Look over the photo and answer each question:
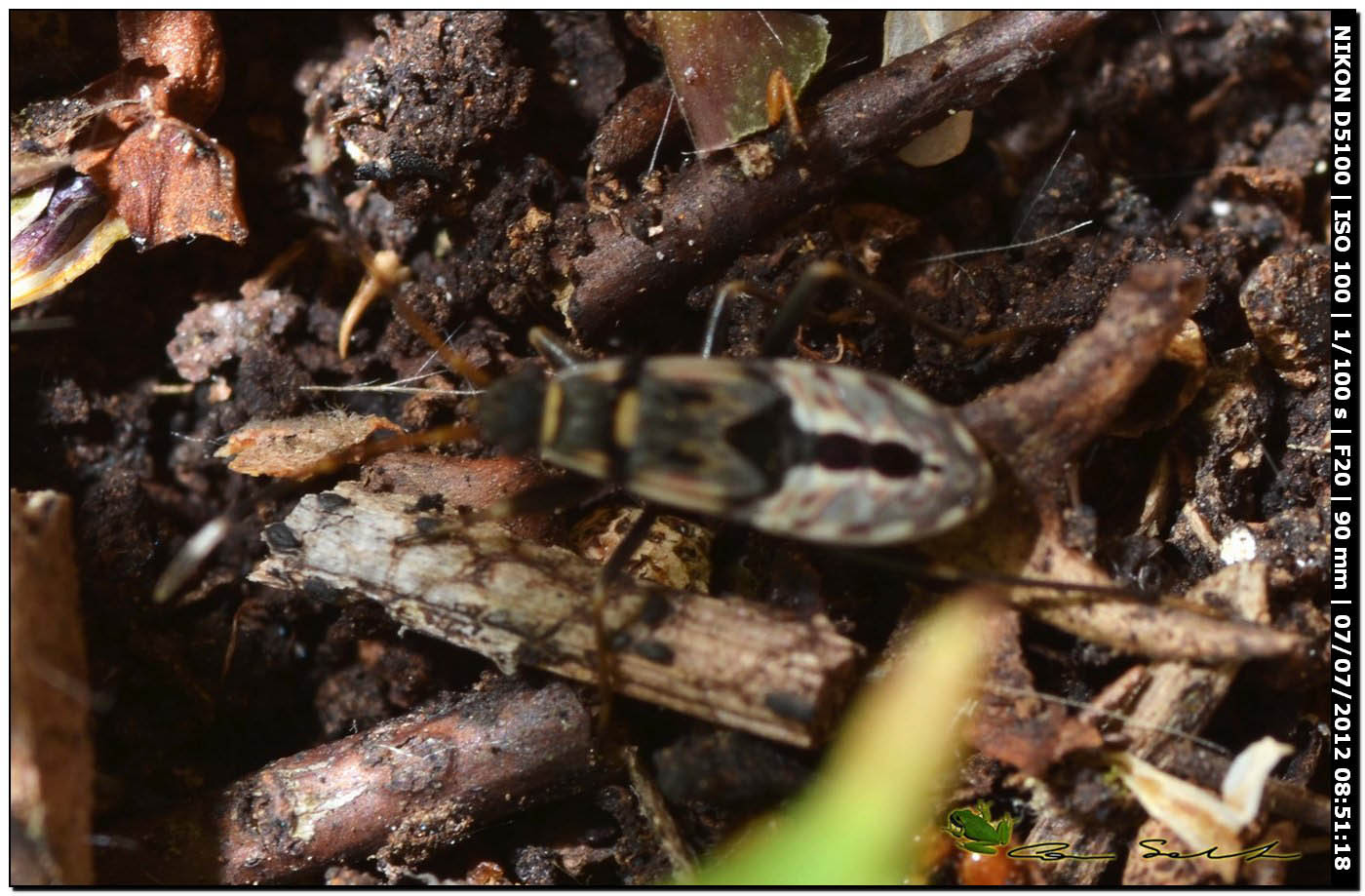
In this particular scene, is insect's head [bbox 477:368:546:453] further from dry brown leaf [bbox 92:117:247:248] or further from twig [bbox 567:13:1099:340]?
dry brown leaf [bbox 92:117:247:248]

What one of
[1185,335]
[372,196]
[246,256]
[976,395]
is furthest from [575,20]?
[1185,335]

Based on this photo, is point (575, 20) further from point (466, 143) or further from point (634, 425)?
point (634, 425)

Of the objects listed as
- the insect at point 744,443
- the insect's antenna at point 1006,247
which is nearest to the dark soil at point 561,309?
the insect's antenna at point 1006,247

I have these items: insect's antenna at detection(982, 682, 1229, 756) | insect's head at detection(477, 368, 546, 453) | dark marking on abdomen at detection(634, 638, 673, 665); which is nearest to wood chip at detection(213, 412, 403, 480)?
insect's head at detection(477, 368, 546, 453)

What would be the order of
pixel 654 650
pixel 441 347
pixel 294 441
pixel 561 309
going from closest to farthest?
pixel 654 650, pixel 441 347, pixel 294 441, pixel 561 309

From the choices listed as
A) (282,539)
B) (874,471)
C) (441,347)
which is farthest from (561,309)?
(874,471)

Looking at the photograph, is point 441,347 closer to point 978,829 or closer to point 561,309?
point 561,309

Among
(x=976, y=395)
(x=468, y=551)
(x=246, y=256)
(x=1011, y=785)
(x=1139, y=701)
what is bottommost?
(x=1011, y=785)
